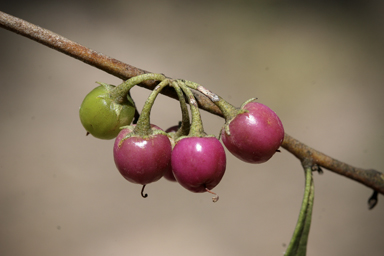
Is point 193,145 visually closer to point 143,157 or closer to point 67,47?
point 143,157

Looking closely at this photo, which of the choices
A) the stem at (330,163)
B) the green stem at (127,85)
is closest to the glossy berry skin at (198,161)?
the green stem at (127,85)

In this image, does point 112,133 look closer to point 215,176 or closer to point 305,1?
point 215,176

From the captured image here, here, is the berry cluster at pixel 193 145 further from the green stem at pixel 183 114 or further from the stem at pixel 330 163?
the stem at pixel 330 163

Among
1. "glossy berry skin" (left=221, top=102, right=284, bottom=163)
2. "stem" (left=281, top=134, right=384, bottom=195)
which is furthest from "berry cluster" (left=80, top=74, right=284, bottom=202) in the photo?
"stem" (left=281, top=134, right=384, bottom=195)

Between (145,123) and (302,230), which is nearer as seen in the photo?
(145,123)

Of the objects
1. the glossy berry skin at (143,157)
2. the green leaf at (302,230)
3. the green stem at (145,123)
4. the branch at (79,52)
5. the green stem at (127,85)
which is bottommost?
the green leaf at (302,230)

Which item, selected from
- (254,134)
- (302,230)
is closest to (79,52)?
(254,134)

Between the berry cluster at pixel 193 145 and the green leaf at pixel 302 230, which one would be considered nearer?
the berry cluster at pixel 193 145
